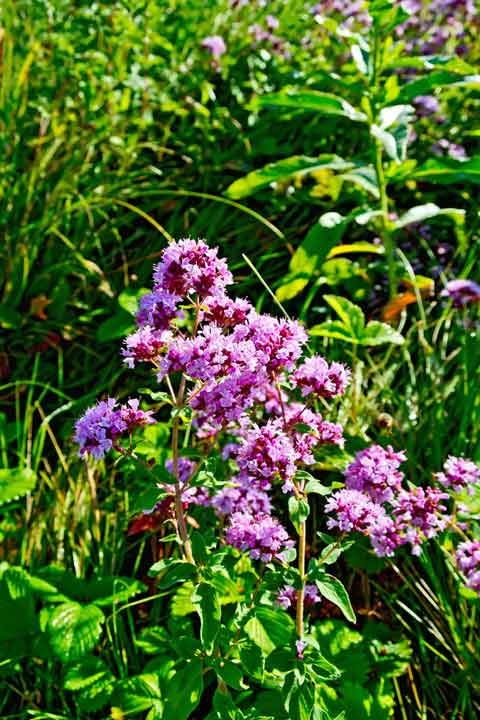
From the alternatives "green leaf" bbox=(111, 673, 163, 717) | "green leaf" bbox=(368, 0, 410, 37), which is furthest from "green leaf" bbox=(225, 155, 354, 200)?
"green leaf" bbox=(111, 673, 163, 717)

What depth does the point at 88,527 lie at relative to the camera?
7.11 feet

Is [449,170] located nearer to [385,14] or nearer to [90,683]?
[385,14]

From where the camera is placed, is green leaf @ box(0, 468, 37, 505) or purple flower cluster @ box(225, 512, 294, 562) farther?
green leaf @ box(0, 468, 37, 505)

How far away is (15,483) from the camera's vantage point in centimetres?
203

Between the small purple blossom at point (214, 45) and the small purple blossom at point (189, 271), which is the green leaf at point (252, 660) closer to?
the small purple blossom at point (189, 271)

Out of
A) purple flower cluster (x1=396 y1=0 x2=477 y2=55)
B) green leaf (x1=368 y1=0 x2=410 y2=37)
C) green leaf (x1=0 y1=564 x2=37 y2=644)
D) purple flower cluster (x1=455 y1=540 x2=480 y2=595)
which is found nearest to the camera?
→ purple flower cluster (x1=455 y1=540 x2=480 y2=595)

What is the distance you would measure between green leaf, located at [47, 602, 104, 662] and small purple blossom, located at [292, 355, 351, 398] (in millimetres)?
737

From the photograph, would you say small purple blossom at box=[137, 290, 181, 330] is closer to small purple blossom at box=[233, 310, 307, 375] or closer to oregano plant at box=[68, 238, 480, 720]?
oregano plant at box=[68, 238, 480, 720]

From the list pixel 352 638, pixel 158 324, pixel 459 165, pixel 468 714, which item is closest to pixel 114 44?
pixel 459 165

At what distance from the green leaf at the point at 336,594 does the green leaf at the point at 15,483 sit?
98 centimetres

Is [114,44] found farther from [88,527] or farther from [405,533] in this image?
[405,533]

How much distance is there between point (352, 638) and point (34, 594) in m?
0.80

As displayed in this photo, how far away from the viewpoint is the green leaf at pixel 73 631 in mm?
1656

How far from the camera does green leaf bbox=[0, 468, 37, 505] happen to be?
6.51 feet
